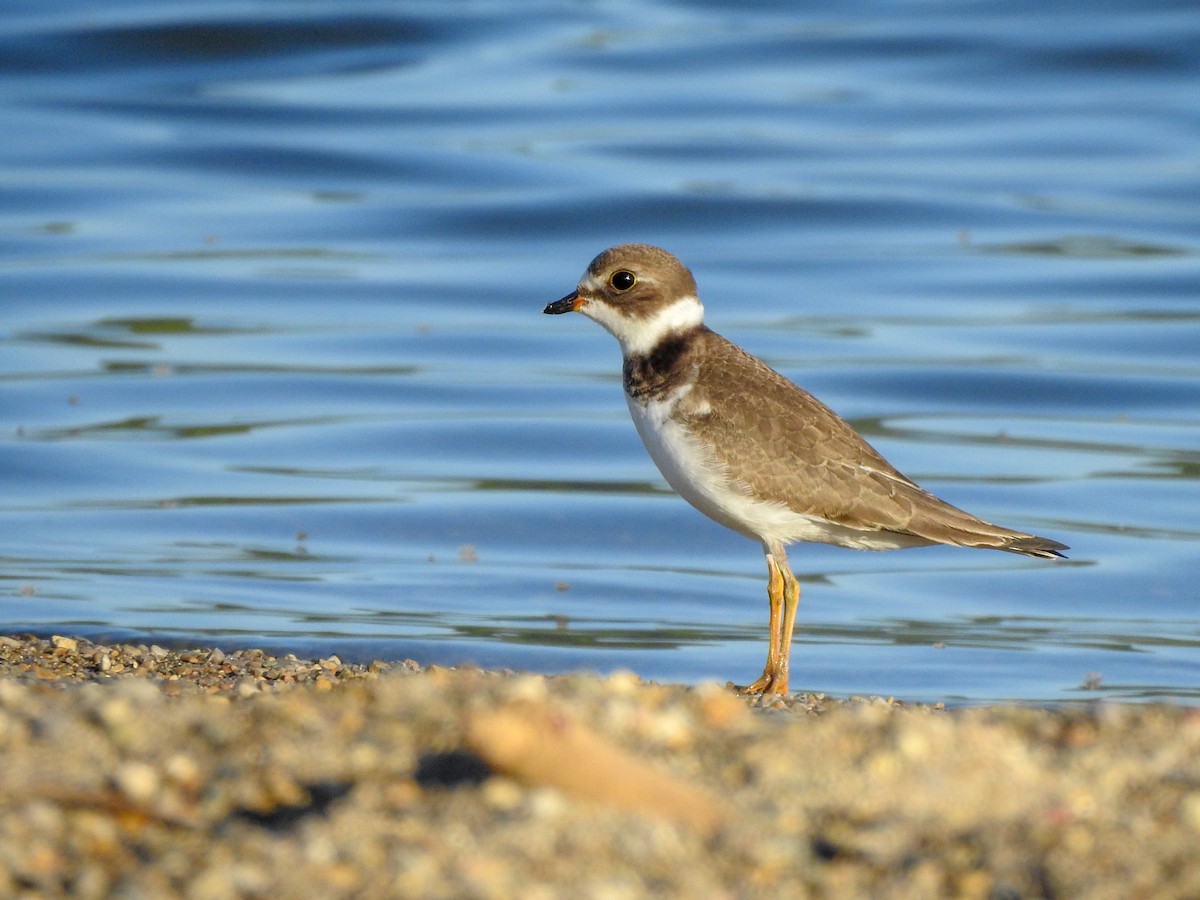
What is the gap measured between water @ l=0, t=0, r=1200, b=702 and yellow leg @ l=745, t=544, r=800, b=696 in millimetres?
1118

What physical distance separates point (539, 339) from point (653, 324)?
9.19m

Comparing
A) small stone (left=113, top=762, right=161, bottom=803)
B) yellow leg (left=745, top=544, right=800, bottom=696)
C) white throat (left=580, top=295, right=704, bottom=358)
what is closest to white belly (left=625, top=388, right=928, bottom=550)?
yellow leg (left=745, top=544, right=800, bottom=696)

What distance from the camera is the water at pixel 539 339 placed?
1012 centimetres

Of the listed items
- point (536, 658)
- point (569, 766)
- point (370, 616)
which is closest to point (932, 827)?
point (569, 766)

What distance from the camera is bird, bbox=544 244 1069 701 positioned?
7395mm

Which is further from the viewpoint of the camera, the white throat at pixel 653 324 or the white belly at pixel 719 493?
the white throat at pixel 653 324

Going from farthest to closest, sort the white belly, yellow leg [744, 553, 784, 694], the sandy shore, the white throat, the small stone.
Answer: the white throat → yellow leg [744, 553, 784, 694] → the white belly → the small stone → the sandy shore

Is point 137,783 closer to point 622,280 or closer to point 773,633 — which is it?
point 773,633

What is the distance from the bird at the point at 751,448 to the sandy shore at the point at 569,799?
8.15ft

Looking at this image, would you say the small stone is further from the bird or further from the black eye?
the black eye

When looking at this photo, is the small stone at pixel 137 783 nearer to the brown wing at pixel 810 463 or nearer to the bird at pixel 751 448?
the bird at pixel 751 448

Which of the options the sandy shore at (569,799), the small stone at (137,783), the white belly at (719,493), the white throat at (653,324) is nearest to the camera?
the sandy shore at (569,799)

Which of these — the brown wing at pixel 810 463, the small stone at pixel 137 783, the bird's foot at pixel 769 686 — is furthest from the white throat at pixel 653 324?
the small stone at pixel 137 783

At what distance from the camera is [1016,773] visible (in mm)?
4426
